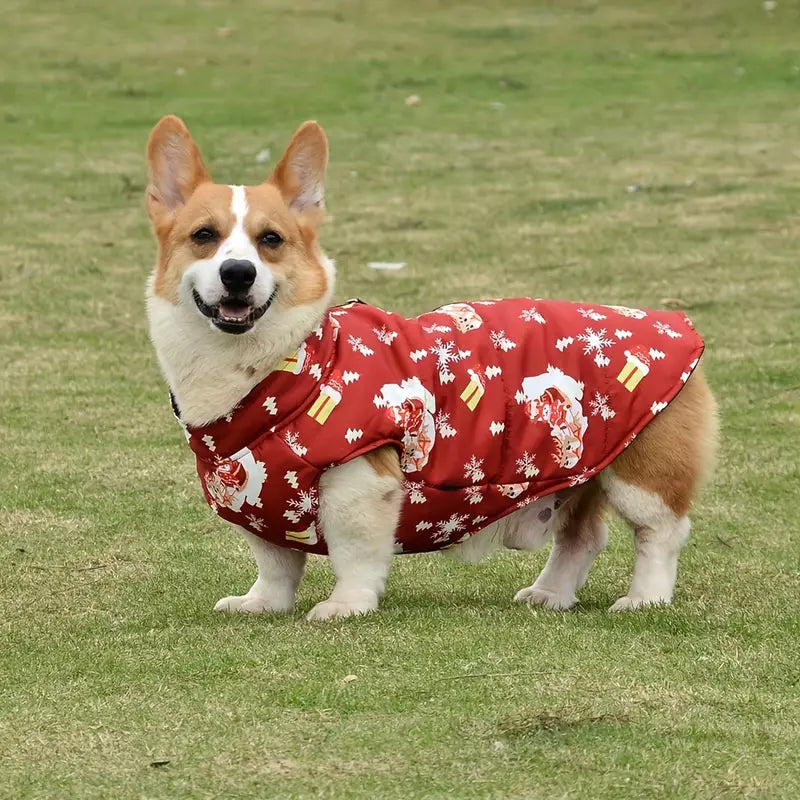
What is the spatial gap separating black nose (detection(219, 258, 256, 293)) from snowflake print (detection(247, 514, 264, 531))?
69cm

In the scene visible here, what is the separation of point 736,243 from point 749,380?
12.5ft

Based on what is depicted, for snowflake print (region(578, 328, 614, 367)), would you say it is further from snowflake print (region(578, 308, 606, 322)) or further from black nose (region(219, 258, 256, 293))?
black nose (region(219, 258, 256, 293))

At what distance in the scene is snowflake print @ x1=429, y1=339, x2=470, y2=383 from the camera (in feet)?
17.1

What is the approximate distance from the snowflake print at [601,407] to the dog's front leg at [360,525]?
67 cm

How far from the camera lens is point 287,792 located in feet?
12.3

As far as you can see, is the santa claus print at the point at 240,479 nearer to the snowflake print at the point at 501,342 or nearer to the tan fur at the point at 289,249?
the tan fur at the point at 289,249

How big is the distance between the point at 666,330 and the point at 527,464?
0.68 m

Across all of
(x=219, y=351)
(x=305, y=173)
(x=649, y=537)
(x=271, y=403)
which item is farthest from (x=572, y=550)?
(x=305, y=173)

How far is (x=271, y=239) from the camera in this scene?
16.9 ft

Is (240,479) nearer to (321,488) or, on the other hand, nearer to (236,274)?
(321,488)

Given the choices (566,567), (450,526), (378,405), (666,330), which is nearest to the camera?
(378,405)

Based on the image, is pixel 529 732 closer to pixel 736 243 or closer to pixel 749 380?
pixel 749 380

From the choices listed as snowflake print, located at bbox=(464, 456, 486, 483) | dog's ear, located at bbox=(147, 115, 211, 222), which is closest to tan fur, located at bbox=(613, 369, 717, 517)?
snowflake print, located at bbox=(464, 456, 486, 483)

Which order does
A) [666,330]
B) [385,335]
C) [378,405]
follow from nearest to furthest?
1. [378,405]
2. [385,335]
3. [666,330]
